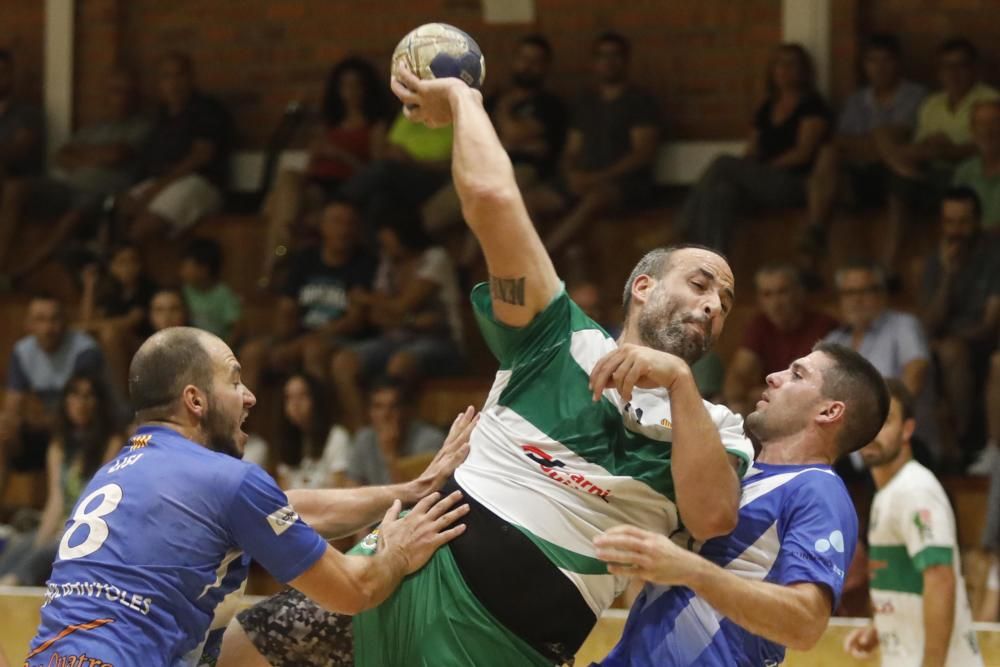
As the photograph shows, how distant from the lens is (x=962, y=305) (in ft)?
27.2

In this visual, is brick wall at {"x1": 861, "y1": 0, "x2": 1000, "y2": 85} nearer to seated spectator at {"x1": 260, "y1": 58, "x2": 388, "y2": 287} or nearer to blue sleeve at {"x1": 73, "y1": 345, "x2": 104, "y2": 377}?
seated spectator at {"x1": 260, "y1": 58, "x2": 388, "y2": 287}

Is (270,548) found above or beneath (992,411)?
above

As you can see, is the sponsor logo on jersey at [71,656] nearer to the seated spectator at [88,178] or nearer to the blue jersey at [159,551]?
the blue jersey at [159,551]

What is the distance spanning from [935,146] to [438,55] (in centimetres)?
587

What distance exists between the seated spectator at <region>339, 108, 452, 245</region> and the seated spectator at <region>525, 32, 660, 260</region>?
777 millimetres

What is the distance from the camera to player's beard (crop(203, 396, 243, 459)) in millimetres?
3832

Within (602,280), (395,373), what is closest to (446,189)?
(602,280)

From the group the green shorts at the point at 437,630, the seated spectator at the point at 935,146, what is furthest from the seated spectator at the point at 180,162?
the green shorts at the point at 437,630

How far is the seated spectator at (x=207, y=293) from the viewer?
9.95 m

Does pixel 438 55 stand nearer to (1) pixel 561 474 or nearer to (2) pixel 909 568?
(1) pixel 561 474

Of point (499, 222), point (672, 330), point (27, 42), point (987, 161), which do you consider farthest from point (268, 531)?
point (27, 42)

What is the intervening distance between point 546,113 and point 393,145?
3.38 ft

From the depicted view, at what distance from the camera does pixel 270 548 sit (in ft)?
12.0

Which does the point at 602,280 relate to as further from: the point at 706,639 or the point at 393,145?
the point at 706,639
